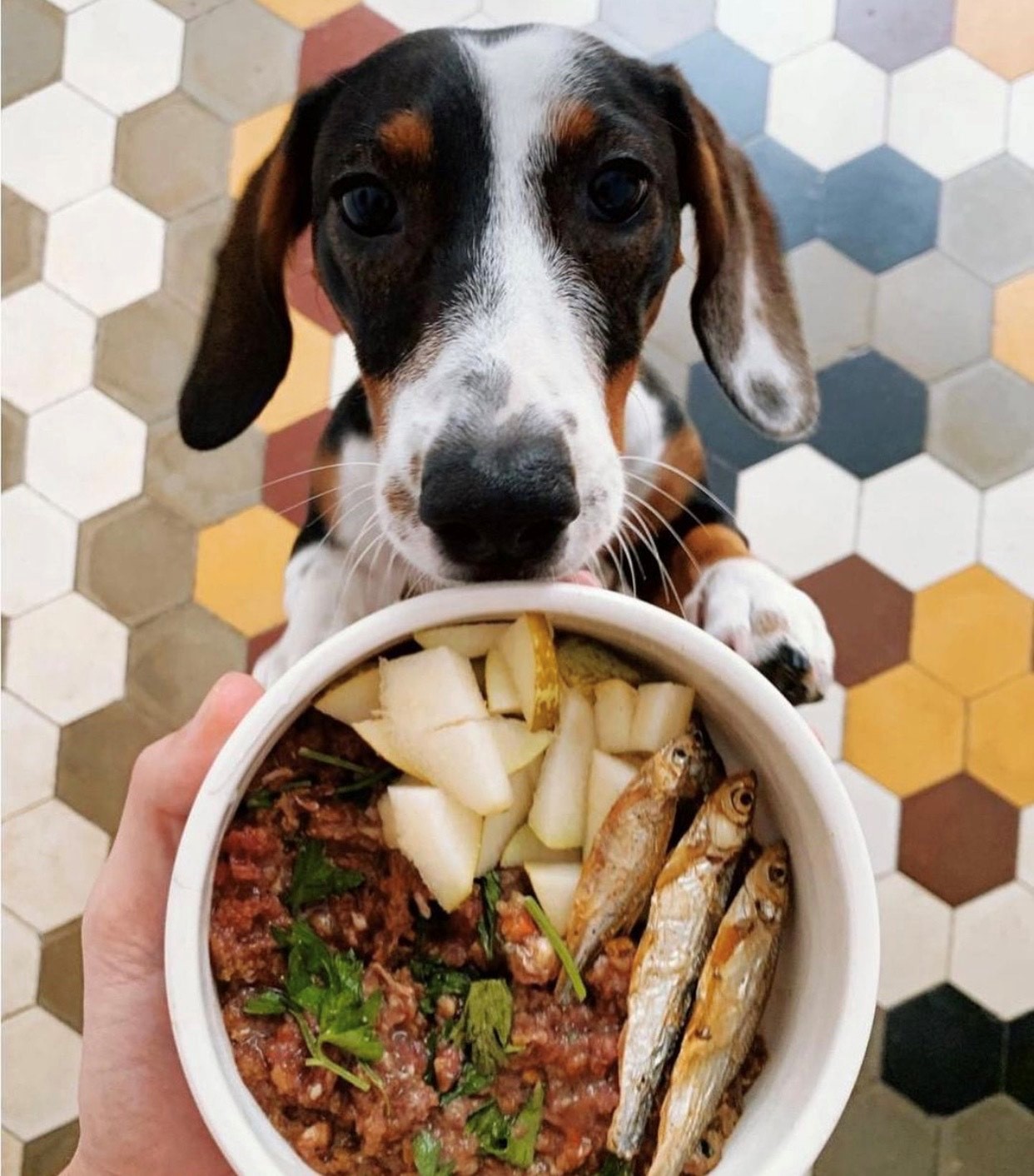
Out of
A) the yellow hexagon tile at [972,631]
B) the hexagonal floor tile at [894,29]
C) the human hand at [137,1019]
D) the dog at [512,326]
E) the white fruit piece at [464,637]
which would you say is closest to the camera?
the white fruit piece at [464,637]

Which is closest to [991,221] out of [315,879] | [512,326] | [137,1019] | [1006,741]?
[1006,741]

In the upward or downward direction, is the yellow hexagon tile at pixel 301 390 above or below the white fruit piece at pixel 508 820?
Result: below

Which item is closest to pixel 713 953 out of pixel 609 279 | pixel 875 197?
pixel 609 279

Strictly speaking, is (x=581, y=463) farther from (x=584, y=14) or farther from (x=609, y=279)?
(x=584, y=14)

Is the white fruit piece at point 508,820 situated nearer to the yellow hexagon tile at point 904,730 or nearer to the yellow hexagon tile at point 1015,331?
the yellow hexagon tile at point 904,730

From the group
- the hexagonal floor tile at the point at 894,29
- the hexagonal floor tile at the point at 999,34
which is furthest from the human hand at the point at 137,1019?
the hexagonal floor tile at the point at 999,34

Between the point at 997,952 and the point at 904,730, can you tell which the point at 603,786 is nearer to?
the point at 904,730
